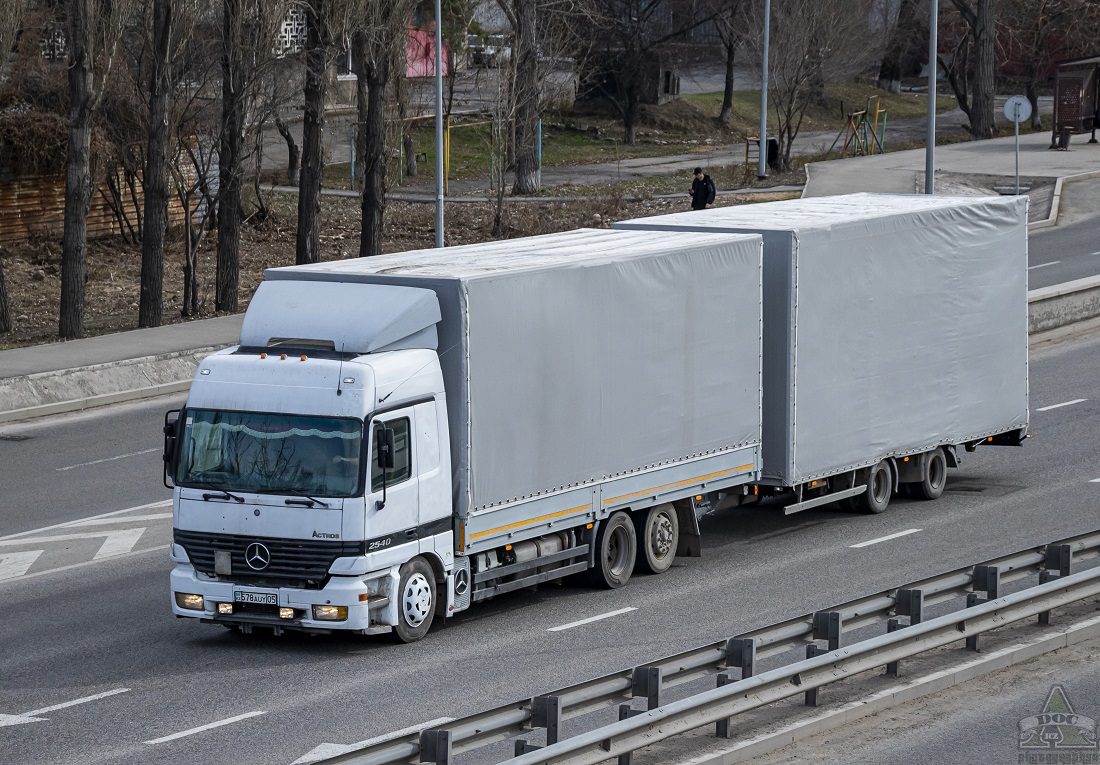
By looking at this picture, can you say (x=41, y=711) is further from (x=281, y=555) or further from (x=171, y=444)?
(x=171, y=444)

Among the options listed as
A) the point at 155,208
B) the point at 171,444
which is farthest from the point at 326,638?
the point at 155,208

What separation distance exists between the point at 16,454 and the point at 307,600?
10.3 meters

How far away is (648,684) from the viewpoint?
32.4ft

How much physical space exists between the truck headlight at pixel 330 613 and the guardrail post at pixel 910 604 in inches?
175

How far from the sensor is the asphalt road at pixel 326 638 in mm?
11352

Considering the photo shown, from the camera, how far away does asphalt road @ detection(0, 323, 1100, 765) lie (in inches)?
447

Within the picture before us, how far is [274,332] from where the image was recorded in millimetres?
13828

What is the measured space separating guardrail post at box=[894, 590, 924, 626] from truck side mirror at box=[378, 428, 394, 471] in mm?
4206

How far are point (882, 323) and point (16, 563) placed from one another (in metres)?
9.86

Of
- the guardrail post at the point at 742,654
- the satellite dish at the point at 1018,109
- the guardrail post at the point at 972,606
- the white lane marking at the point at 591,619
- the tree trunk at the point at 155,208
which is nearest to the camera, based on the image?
the guardrail post at the point at 742,654

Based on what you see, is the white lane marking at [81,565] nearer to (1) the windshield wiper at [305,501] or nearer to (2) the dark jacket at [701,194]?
(1) the windshield wiper at [305,501]

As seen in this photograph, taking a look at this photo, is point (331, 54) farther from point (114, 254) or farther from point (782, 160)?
point (782, 160)

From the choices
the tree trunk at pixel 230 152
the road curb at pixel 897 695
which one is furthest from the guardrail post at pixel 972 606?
the tree trunk at pixel 230 152

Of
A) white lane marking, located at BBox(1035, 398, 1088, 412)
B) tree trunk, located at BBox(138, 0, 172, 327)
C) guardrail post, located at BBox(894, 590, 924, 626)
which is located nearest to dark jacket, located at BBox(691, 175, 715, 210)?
tree trunk, located at BBox(138, 0, 172, 327)
